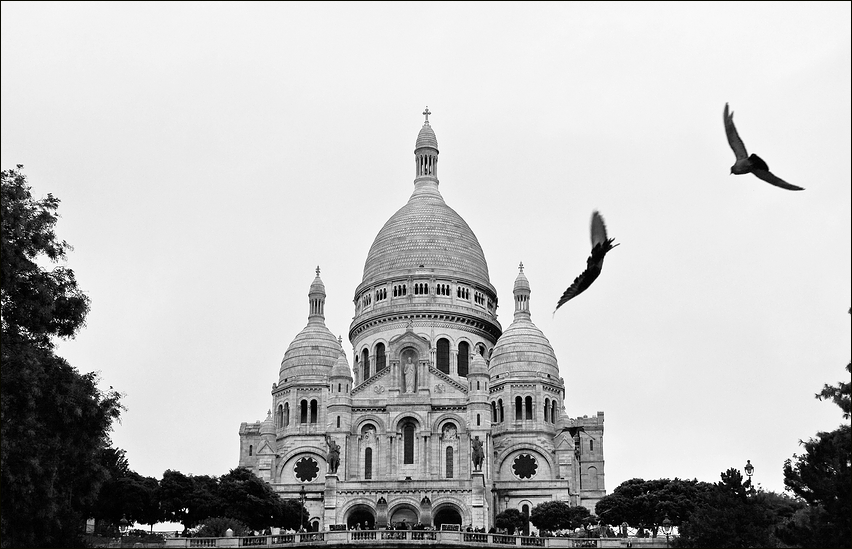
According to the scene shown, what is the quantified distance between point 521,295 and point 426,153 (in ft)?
64.8

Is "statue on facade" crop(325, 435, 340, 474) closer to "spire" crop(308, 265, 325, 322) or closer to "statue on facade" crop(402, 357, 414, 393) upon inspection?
"statue on facade" crop(402, 357, 414, 393)

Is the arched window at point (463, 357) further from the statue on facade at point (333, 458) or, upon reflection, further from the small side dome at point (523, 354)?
the statue on facade at point (333, 458)

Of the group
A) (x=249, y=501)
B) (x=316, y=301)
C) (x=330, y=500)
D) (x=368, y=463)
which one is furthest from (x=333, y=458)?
(x=316, y=301)

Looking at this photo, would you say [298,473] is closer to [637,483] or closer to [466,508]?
[466,508]

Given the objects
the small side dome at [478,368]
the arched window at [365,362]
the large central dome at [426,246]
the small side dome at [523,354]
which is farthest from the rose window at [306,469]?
the large central dome at [426,246]

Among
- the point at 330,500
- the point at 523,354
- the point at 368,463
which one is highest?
the point at 523,354

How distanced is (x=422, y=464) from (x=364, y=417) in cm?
588

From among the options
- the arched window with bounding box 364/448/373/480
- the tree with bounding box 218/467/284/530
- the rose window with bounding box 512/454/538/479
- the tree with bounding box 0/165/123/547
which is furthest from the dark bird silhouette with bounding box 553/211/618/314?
the rose window with bounding box 512/454/538/479

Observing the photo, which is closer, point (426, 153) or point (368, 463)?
point (368, 463)

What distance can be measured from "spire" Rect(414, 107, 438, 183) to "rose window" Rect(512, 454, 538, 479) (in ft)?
108

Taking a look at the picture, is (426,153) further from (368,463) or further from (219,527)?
(219,527)

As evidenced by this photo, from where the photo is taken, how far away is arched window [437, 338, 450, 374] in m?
109

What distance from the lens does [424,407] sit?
3905 inches

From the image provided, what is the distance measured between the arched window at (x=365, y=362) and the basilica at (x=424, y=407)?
7.0 inches
